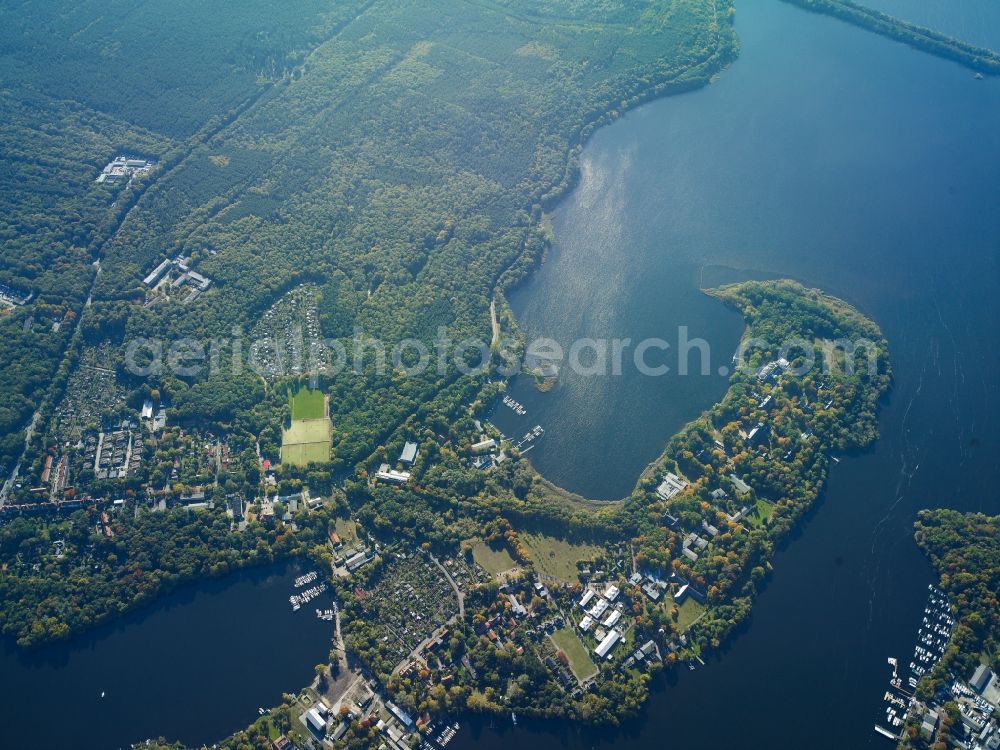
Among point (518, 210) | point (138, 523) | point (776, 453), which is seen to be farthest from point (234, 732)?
point (518, 210)

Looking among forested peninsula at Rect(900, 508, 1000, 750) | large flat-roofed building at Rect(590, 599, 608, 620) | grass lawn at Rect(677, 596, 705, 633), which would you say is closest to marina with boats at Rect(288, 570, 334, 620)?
large flat-roofed building at Rect(590, 599, 608, 620)

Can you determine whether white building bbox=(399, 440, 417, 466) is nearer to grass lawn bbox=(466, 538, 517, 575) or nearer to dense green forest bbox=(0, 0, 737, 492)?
dense green forest bbox=(0, 0, 737, 492)

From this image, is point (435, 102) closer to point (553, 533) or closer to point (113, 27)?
point (113, 27)

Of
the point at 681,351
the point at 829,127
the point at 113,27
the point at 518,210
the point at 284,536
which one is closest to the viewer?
the point at 284,536

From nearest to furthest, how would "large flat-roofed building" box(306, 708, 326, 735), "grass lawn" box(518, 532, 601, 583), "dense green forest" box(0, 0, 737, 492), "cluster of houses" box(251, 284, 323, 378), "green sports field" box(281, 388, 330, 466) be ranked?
"large flat-roofed building" box(306, 708, 326, 735) < "grass lawn" box(518, 532, 601, 583) < "green sports field" box(281, 388, 330, 466) < "cluster of houses" box(251, 284, 323, 378) < "dense green forest" box(0, 0, 737, 492)

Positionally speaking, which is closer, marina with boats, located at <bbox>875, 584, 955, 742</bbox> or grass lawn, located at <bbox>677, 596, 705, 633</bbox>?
marina with boats, located at <bbox>875, 584, 955, 742</bbox>

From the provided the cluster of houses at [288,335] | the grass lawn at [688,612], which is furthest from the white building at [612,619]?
the cluster of houses at [288,335]
